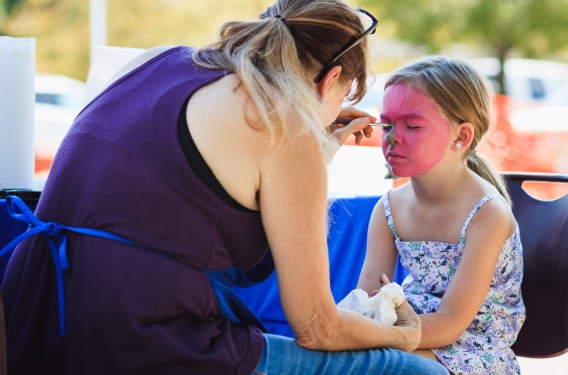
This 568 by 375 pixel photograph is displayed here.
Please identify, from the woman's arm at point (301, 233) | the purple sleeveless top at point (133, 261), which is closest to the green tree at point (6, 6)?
the purple sleeveless top at point (133, 261)

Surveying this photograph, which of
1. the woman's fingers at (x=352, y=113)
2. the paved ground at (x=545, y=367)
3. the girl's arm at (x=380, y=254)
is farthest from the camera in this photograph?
the paved ground at (x=545, y=367)

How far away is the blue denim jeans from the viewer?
125 centimetres

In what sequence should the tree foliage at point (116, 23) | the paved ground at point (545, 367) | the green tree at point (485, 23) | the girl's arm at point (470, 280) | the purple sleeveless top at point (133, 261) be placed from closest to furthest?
the purple sleeveless top at point (133, 261) < the girl's arm at point (470, 280) < the paved ground at point (545, 367) < the green tree at point (485, 23) < the tree foliage at point (116, 23)

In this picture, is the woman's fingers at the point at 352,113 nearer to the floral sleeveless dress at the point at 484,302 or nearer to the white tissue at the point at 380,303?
the floral sleeveless dress at the point at 484,302

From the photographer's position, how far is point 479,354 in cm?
175

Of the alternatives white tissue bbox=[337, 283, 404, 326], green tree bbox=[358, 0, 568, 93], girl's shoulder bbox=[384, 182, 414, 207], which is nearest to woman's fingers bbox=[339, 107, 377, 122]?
girl's shoulder bbox=[384, 182, 414, 207]

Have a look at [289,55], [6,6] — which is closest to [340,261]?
[289,55]

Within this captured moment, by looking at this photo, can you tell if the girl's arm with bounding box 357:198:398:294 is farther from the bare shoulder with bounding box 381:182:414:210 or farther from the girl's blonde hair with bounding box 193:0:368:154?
the girl's blonde hair with bounding box 193:0:368:154

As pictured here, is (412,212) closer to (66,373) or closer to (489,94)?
(489,94)

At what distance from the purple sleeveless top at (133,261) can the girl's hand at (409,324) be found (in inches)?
14.9

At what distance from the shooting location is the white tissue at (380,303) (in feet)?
4.85

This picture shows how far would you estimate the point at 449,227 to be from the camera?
73.1 inches

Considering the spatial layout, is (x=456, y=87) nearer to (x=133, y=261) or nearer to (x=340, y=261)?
(x=340, y=261)

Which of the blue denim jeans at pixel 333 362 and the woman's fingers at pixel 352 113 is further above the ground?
the woman's fingers at pixel 352 113
